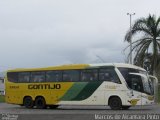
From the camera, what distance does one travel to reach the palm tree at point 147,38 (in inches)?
1777

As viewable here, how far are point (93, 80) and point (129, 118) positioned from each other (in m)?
17.2

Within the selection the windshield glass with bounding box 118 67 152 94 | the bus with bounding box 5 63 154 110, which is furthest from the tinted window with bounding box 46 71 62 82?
the windshield glass with bounding box 118 67 152 94

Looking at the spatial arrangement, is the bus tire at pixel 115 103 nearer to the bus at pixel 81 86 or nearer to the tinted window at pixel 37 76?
the bus at pixel 81 86

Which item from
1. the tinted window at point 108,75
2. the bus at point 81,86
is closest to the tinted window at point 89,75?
the bus at point 81,86

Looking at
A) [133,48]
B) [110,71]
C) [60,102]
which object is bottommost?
[60,102]

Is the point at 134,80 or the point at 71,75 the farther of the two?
the point at 71,75

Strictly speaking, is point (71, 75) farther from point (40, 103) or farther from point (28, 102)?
point (28, 102)

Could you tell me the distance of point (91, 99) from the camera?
30250 mm

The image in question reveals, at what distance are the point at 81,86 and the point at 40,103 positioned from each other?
401 centimetres

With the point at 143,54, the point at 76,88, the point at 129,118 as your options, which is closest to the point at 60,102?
the point at 76,88

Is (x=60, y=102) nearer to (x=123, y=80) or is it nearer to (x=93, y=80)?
(x=93, y=80)

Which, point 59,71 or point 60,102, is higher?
point 59,71

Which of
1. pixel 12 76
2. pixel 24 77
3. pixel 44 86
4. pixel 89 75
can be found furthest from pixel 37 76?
pixel 89 75

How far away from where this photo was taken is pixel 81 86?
1196 inches
